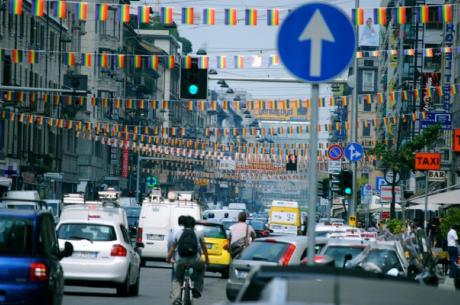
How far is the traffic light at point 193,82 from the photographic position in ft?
109

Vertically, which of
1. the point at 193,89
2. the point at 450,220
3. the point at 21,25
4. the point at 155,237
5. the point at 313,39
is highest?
the point at 21,25

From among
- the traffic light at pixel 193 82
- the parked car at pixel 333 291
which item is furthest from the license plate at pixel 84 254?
the parked car at pixel 333 291

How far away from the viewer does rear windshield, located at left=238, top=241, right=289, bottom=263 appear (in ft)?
86.1

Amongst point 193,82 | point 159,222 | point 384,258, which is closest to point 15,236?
point 384,258

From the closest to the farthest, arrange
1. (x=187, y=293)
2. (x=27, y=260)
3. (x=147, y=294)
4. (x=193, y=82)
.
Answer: (x=27, y=260)
(x=187, y=293)
(x=147, y=294)
(x=193, y=82)

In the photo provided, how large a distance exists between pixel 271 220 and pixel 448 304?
61.4m

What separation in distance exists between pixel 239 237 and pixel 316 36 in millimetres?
21314

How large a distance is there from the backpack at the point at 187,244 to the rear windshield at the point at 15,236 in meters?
4.29

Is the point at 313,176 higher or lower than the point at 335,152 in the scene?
lower

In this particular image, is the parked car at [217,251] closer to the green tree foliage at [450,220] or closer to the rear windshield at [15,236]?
the green tree foliage at [450,220]

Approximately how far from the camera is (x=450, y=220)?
46.8 metres

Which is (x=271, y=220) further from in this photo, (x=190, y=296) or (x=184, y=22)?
(x=190, y=296)

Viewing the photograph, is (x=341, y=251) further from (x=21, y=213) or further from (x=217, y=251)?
(x=217, y=251)


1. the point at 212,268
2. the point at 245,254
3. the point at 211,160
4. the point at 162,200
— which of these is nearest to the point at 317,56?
the point at 245,254
